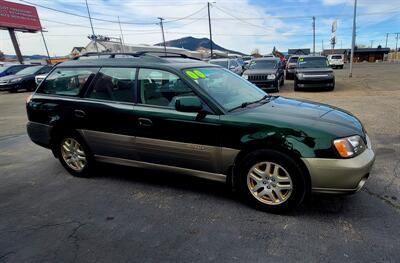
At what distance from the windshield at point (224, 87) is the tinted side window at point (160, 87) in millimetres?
176


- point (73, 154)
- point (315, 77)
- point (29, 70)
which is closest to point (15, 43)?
point (29, 70)

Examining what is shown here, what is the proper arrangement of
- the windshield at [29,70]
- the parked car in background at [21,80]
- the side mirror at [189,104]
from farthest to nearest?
the windshield at [29,70] < the parked car in background at [21,80] < the side mirror at [189,104]

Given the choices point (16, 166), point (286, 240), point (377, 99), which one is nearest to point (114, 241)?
point (286, 240)

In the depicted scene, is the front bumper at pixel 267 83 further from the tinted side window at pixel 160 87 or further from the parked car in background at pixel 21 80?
the parked car in background at pixel 21 80

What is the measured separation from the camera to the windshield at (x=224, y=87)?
3467 millimetres

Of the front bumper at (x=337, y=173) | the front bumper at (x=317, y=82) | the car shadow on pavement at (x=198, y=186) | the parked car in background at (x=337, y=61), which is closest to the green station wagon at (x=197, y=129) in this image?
the front bumper at (x=337, y=173)

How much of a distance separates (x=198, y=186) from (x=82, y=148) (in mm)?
1774

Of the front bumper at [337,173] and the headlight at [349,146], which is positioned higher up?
the headlight at [349,146]

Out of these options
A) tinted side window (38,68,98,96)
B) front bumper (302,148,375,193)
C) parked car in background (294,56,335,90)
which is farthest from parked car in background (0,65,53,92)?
front bumper (302,148,375,193)

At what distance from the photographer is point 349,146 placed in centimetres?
287

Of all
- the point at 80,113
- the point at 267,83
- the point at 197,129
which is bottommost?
the point at 267,83

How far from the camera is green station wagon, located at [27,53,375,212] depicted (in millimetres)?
2910

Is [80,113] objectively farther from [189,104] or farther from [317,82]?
[317,82]

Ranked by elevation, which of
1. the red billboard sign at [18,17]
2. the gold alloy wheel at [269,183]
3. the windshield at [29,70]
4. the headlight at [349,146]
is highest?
the red billboard sign at [18,17]
